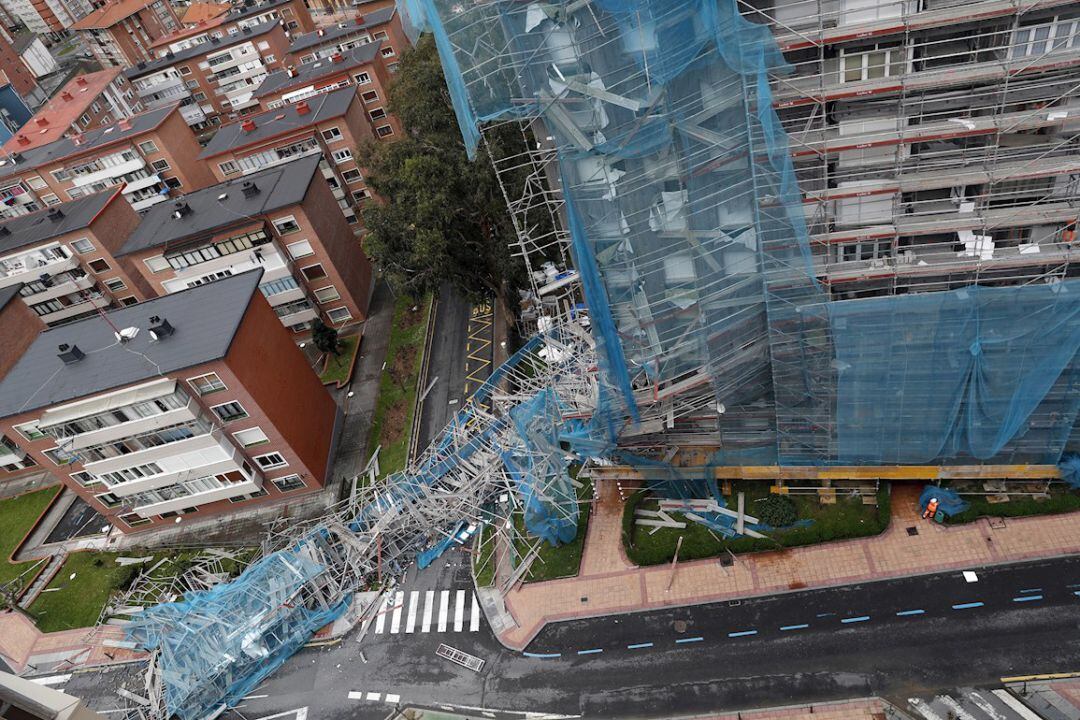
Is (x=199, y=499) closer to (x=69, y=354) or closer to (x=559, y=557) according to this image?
(x=69, y=354)

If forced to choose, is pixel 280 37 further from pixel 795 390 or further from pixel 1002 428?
pixel 1002 428

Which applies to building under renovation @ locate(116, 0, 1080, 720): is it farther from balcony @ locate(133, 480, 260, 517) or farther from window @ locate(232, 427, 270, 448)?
window @ locate(232, 427, 270, 448)

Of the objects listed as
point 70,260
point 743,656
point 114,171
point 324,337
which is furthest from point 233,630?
point 114,171

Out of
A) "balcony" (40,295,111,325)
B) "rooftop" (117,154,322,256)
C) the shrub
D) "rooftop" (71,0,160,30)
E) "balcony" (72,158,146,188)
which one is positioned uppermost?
"rooftop" (71,0,160,30)

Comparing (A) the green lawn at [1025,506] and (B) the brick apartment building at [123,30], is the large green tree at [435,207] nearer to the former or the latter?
(A) the green lawn at [1025,506]

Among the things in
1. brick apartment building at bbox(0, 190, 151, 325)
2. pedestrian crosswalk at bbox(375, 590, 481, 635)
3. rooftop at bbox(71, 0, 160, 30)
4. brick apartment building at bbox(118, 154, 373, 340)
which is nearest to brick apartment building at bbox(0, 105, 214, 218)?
brick apartment building at bbox(0, 190, 151, 325)

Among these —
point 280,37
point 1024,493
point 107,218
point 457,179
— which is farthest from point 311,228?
point 280,37

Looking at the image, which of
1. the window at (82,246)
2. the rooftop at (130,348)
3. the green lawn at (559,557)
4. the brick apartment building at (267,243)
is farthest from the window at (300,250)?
the green lawn at (559,557)
